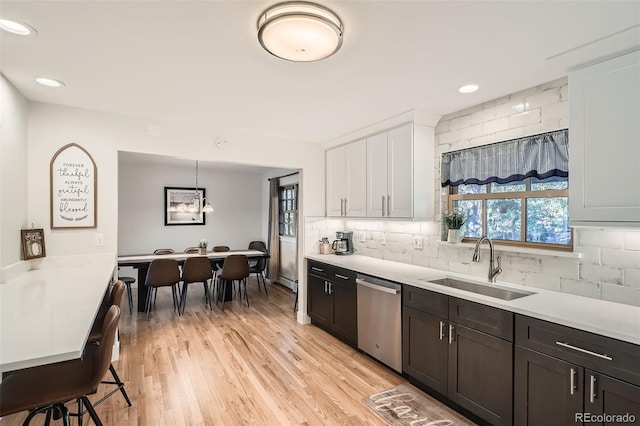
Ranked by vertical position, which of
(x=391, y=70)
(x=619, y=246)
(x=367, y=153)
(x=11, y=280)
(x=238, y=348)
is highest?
(x=391, y=70)

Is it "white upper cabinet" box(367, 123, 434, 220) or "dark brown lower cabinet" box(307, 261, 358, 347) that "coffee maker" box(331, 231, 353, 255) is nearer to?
"dark brown lower cabinet" box(307, 261, 358, 347)

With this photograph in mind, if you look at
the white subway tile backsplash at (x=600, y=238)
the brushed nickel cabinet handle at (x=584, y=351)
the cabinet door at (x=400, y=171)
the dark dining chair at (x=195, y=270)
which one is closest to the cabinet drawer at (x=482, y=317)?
the brushed nickel cabinet handle at (x=584, y=351)

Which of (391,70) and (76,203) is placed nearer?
(391,70)

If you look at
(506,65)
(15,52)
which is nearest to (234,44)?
(15,52)

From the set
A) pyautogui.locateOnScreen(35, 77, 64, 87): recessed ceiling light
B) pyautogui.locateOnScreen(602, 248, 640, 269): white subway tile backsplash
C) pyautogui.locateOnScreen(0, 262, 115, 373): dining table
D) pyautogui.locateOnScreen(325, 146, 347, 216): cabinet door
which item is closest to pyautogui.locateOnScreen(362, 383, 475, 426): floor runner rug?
pyautogui.locateOnScreen(602, 248, 640, 269): white subway tile backsplash

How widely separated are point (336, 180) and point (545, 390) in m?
3.00

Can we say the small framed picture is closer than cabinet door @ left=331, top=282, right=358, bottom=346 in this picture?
Yes

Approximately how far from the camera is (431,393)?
255 cm

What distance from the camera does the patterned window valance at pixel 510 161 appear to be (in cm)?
231

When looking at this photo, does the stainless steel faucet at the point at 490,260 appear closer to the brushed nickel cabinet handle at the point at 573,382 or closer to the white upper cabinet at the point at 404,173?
the white upper cabinet at the point at 404,173

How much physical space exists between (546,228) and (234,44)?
259 centimetres

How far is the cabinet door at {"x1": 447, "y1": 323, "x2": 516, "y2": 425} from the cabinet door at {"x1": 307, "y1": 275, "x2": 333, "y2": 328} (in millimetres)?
1659

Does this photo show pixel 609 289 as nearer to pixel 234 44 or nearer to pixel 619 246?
pixel 619 246

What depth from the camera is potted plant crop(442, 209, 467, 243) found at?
291cm
